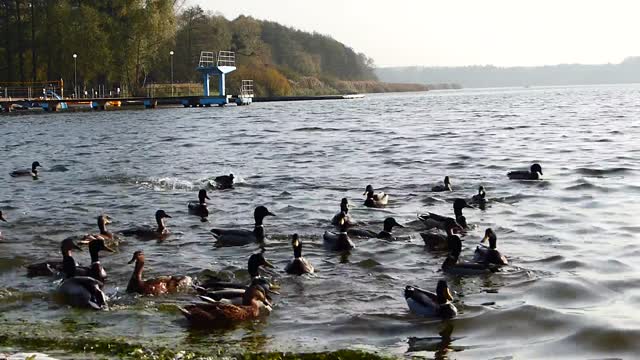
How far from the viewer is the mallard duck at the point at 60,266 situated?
11.9 meters

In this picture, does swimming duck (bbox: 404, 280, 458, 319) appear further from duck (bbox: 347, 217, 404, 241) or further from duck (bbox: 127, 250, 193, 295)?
duck (bbox: 347, 217, 404, 241)

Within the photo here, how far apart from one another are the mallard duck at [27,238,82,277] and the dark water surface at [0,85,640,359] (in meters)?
0.24

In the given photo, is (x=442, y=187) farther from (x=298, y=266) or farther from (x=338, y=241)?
(x=298, y=266)

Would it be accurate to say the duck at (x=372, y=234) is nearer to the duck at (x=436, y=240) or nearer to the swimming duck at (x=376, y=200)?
the duck at (x=436, y=240)

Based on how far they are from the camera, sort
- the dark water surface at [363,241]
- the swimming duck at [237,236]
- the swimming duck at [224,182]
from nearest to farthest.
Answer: the dark water surface at [363,241] < the swimming duck at [237,236] < the swimming duck at [224,182]

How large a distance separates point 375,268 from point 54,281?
4.69 meters

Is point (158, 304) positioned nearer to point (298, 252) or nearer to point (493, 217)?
point (298, 252)

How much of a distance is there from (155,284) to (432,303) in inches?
147

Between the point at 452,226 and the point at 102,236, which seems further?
the point at 452,226

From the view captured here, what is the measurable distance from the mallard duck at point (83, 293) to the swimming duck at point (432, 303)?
12.5 feet

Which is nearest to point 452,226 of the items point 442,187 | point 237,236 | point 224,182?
point 237,236

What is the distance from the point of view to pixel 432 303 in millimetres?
9812

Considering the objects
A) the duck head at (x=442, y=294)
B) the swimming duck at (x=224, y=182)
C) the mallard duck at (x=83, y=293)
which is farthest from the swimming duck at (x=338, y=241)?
the swimming duck at (x=224, y=182)

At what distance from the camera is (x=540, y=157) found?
29312 mm
